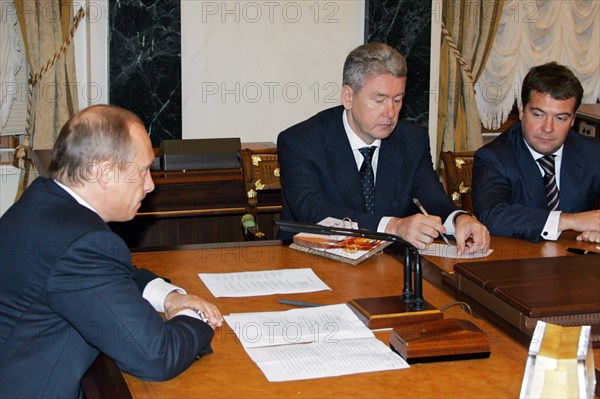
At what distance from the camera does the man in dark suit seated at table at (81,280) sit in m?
2.04

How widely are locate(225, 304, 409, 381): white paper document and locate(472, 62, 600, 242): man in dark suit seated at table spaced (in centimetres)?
130

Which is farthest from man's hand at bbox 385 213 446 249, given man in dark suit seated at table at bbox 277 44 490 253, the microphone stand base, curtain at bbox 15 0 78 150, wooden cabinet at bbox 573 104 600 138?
wooden cabinet at bbox 573 104 600 138

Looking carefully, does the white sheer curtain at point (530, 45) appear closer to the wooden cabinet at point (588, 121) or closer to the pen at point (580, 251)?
the wooden cabinet at point (588, 121)

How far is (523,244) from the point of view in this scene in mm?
3326

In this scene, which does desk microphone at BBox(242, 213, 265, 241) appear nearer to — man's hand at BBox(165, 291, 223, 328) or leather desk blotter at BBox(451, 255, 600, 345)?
leather desk blotter at BBox(451, 255, 600, 345)

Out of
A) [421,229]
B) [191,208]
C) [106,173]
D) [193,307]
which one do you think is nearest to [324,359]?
[193,307]

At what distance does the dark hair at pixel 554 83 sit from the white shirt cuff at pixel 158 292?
188 cm

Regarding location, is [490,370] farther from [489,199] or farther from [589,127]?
[589,127]

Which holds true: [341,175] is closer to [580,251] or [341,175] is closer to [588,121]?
[580,251]

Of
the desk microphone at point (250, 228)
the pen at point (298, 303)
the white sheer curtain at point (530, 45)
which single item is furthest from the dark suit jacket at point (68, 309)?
the white sheer curtain at point (530, 45)

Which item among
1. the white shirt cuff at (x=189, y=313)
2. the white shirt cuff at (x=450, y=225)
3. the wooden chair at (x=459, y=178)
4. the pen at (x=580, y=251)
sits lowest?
the white shirt cuff at (x=189, y=313)

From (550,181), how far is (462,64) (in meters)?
2.54

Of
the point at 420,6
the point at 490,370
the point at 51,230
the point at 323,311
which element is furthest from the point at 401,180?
the point at 420,6

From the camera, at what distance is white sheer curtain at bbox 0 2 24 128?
542 cm
